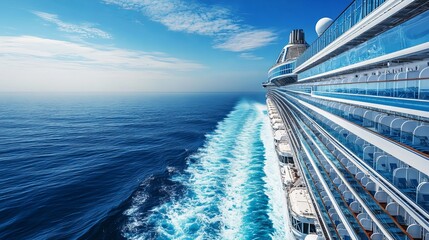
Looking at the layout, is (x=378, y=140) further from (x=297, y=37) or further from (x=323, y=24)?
(x=297, y=37)

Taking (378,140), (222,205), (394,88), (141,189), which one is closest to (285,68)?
(222,205)

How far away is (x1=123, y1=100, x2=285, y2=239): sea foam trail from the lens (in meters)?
18.8

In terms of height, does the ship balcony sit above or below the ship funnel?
below

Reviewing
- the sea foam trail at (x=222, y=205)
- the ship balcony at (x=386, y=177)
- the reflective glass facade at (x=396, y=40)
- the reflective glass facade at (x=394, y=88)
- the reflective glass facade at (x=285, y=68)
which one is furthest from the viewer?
the reflective glass facade at (x=285, y=68)

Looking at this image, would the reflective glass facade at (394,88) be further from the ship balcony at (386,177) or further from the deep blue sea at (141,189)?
the deep blue sea at (141,189)

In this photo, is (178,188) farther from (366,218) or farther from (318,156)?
(366,218)

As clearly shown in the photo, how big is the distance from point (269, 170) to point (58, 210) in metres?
24.1

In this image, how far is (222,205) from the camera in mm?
22453

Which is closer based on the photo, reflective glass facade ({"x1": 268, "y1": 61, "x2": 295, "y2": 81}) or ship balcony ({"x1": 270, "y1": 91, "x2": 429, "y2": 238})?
ship balcony ({"x1": 270, "y1": 91, "x2": 429, "y2": 238})

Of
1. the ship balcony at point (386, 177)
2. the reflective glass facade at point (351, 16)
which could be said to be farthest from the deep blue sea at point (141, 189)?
the reflective glass facade at point (351, 16)

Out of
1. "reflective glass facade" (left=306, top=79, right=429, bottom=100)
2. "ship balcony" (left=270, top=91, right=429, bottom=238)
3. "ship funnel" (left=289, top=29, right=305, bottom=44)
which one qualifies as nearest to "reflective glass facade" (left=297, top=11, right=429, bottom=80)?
"reflective glass facade" (left=306, top=79, right=429, bottom=100)

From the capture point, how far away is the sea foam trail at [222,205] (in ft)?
61.8

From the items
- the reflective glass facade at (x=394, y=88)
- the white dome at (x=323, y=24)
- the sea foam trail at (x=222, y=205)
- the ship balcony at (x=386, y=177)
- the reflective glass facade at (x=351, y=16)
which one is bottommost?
the sea foam trail at (x=222, y=205)

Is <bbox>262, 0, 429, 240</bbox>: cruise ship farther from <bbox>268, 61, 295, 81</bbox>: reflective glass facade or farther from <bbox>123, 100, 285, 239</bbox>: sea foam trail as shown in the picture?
<bbox>268, 61, 295, 81</bbox>: reflective glass facade
